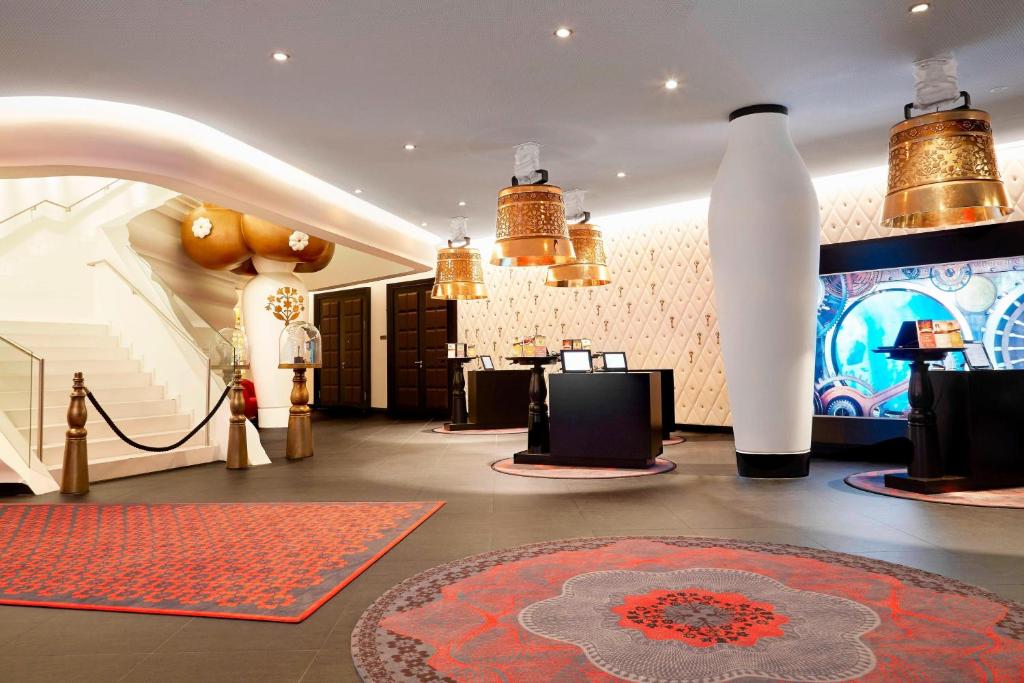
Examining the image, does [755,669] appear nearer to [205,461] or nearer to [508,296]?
[205,461]

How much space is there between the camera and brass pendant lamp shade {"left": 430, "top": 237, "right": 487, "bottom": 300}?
8188 mm

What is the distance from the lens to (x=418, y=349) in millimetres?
13203

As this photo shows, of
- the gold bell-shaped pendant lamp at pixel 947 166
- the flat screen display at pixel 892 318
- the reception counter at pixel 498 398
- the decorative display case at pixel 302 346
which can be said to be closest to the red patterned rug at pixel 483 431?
the reception counter at pixel 498 398

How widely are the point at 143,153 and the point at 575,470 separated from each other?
15.3 ft

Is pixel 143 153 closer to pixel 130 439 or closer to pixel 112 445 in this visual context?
pixel 130 439

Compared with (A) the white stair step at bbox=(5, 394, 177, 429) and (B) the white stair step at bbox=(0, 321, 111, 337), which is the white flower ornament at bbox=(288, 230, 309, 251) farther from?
(A) the white stair step at bbox=(5, 394, 177, 429)

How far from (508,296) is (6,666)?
967 cm

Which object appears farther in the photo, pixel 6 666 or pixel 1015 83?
pixel 1015 83

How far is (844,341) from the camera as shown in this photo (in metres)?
7.13

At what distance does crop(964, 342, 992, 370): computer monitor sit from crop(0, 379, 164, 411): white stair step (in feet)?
26.7

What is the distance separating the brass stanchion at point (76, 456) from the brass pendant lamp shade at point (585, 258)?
461cm

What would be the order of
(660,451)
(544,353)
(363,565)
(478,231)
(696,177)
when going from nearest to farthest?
1. (363,565)
2. (660,451)
3. (544,353)
4. (696,177)
5. (478,231)

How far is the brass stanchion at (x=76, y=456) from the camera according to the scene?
5512 mm

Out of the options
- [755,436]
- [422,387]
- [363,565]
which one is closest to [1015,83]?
[755,436]
